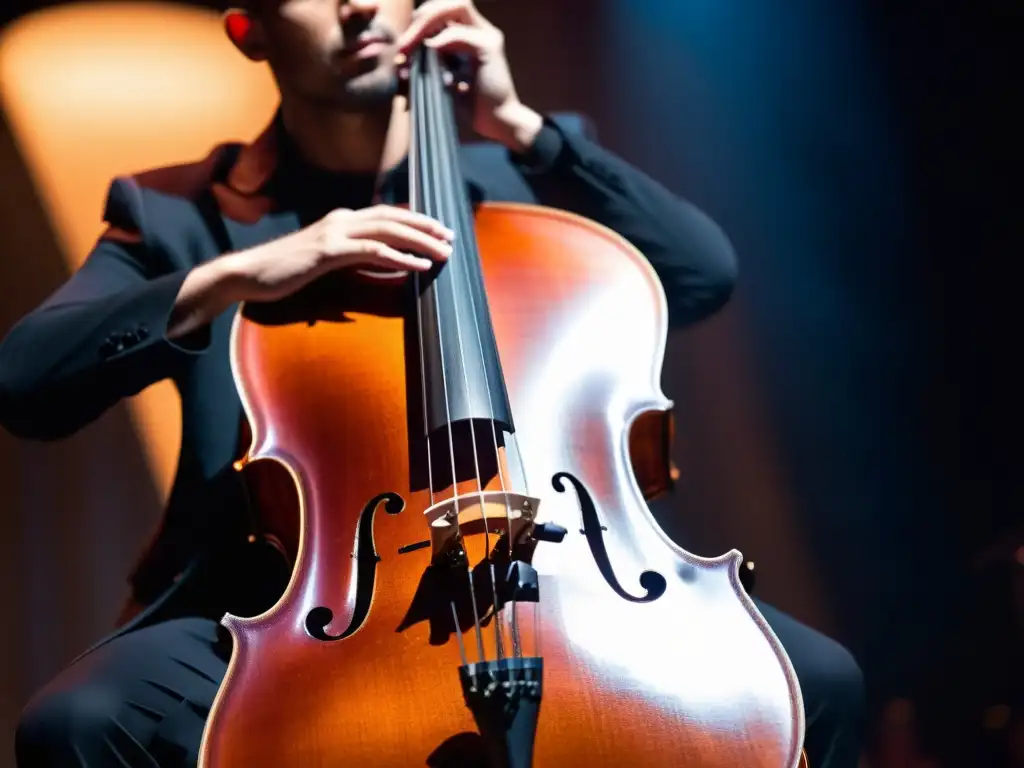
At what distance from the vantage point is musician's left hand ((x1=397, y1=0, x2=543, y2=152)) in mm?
1054

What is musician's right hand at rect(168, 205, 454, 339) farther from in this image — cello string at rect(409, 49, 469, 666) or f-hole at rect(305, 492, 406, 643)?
f-hole at rect(305, 492, 406, 643)

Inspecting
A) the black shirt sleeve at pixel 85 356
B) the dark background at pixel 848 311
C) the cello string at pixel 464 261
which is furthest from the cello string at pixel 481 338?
the dark background at pixel 848 311

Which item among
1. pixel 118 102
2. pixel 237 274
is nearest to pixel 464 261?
pixel 237 274

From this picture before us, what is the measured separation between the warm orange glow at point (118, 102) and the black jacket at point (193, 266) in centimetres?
54

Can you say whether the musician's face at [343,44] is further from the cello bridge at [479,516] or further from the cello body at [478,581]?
the cello bridge at [479,516]

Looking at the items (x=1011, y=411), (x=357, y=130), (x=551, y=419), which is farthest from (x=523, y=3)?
(x=551, y=419)

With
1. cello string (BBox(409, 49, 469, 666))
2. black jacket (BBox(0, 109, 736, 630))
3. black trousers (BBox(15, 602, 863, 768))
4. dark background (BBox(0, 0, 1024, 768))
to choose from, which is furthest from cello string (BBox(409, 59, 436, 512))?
dark background (BBox(0, 0, 1024, 768))

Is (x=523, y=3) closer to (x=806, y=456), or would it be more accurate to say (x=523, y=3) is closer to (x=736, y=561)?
(x=806, y=456)

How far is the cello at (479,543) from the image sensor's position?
56cm

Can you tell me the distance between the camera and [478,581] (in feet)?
2.04

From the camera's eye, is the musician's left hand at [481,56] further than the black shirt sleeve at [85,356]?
Yes

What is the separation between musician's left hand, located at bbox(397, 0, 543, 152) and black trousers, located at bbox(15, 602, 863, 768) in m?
0.59

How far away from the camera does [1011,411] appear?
4.27 ft

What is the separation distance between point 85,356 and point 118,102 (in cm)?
90
